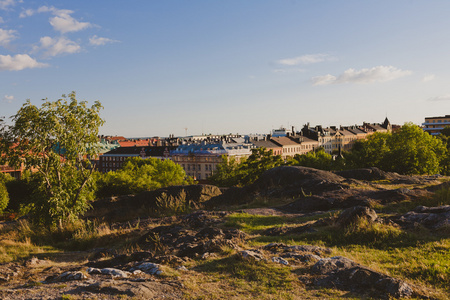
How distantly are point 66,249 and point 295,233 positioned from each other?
25.7ft

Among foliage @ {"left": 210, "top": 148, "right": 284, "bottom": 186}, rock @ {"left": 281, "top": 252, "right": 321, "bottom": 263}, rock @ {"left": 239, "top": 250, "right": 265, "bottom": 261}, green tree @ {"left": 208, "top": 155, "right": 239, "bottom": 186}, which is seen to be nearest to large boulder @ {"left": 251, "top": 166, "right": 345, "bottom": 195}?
rock @ {"left": 281, "top": 252, "right": 321, "bottom": 263}

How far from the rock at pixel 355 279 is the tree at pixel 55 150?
11.2 metres

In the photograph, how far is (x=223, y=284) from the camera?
6.58 meters

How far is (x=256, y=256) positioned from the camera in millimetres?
7844

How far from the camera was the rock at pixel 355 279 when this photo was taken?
6.00 m

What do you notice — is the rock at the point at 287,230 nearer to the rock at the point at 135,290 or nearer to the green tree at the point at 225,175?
the rock at the point at 135,290

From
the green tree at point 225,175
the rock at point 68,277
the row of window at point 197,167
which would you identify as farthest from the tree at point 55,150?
the row of window at point 197,167

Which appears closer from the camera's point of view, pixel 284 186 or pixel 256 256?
pixel 256 256

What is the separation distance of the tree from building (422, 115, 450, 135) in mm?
143125

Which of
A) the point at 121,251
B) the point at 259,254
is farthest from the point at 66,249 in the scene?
the point at 259,254

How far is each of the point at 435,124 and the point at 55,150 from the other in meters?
151

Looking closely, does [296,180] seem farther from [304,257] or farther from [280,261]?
[280,261]

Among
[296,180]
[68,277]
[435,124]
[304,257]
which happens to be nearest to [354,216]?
[304,257]

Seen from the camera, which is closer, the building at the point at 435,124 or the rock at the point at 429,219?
the rock at the point at 429,219
